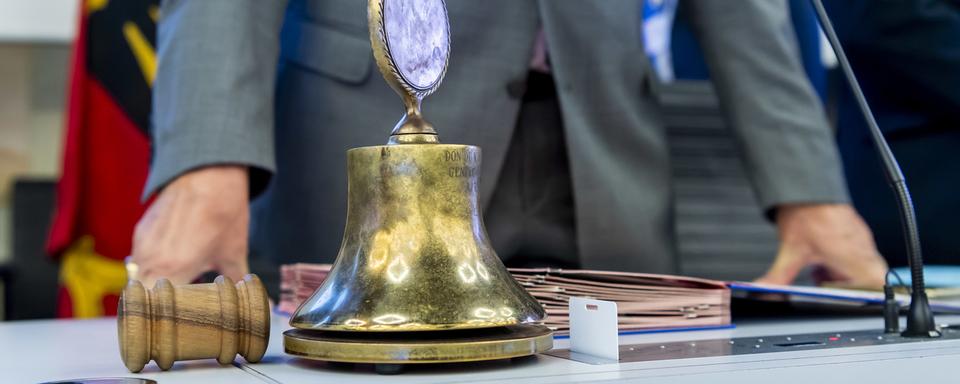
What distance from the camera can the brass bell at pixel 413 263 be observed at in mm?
452

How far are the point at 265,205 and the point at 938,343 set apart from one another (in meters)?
0.79

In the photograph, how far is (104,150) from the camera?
1746 mm

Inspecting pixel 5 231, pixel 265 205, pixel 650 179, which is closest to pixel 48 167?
pixel 5 231

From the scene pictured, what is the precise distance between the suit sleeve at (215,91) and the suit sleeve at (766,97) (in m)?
0.56

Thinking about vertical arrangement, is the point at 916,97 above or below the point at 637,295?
above

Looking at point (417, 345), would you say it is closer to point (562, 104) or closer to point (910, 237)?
point (910, 237)

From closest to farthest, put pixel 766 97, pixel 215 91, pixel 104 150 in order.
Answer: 1. pixel 215 91
2. pixel 766 97
3. pixel 104 150

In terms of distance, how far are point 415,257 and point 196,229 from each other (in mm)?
378

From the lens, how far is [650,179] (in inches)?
45.8

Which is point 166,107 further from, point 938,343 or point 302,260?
point 938,343

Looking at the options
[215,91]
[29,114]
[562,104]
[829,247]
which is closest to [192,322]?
[215,91]

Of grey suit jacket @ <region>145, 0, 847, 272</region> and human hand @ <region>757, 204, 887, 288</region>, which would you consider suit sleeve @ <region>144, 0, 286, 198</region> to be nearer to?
grey suit jacket @ <region>145, 0, 847, 272</region>

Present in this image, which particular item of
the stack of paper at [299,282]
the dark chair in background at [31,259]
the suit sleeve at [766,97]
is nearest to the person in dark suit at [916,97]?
the suit sleeve at [766,97]

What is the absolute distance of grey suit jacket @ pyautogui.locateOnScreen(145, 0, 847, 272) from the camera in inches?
40.2
